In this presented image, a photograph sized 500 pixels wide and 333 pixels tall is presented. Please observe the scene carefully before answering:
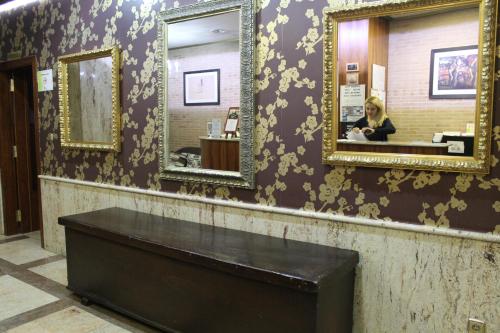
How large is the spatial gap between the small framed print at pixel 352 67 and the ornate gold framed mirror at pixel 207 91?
2.03ft

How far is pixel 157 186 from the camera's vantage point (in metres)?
3.26

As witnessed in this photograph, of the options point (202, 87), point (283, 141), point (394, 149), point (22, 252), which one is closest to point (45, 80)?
point (22, 252)

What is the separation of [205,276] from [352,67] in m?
1.42

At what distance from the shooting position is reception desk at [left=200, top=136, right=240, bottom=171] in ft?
9.10

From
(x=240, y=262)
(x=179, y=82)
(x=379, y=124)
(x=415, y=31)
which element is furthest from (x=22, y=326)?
(x=415, y=31)

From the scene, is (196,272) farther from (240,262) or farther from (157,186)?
(157,186)

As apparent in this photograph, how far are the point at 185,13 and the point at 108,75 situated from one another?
1.02 meters

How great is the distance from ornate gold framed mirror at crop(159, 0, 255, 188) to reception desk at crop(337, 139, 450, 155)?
0.64m

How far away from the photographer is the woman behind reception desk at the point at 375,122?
2182mm

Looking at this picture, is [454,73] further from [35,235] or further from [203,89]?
[35,235]

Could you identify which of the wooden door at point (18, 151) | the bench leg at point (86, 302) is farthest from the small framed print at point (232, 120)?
the wooden door at point (18, 151)

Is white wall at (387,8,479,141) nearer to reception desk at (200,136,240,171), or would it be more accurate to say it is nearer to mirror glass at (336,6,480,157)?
mirror glass at (336,6,480,157)

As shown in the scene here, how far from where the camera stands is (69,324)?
279cm

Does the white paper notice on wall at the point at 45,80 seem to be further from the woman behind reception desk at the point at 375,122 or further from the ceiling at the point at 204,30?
the woman behind reception desk at the point at 375,122
